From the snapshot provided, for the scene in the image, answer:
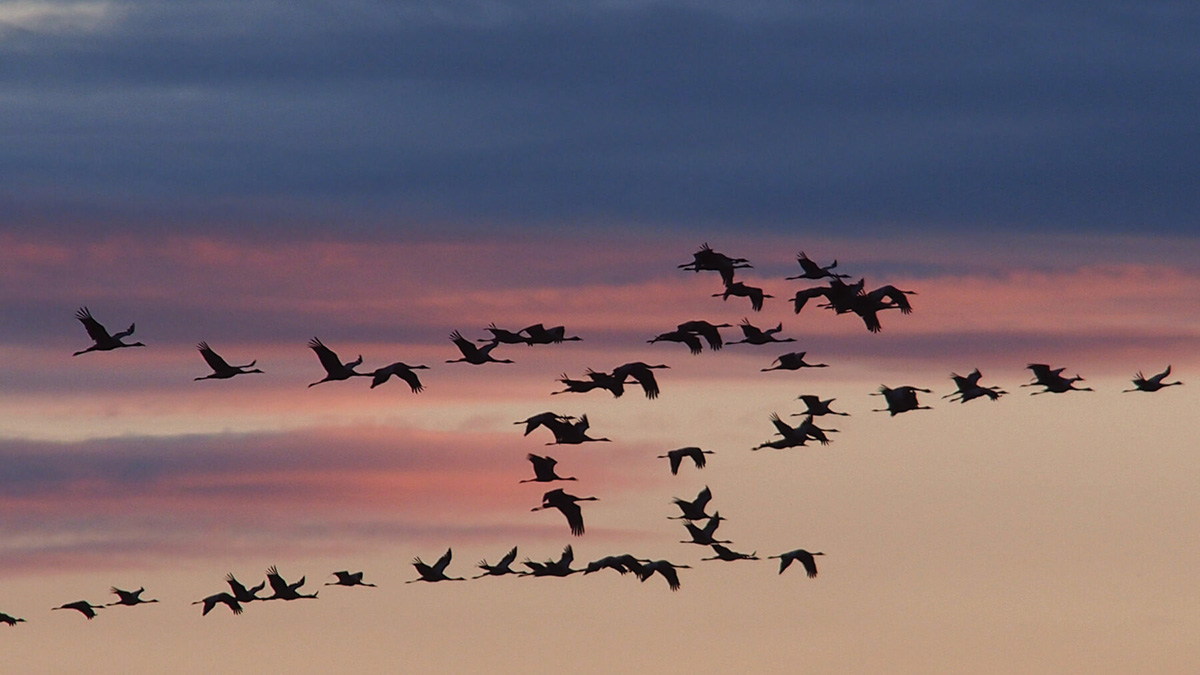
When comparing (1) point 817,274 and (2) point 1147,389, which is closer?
(1) point 817,274

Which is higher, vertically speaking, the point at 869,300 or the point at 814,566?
the point at 869,300

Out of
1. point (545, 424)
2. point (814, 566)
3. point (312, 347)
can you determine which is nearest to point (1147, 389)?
point (814, 566)

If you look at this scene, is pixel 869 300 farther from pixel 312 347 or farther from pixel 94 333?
pixel 94 333

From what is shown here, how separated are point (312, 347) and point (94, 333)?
21.9ft

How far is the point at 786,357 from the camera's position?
10219 centimetres

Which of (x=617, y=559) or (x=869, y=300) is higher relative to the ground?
(x=869, y=300)

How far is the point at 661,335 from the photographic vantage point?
330 ft

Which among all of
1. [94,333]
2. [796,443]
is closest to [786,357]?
[796,443]

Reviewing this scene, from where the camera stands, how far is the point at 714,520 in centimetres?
10788

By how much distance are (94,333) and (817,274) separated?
20.9 m

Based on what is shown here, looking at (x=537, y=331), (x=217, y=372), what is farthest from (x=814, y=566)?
(x=217, y=372)

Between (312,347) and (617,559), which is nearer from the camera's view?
(312,347)

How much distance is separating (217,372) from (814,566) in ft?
63.6

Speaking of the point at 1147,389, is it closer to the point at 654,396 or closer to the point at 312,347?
the point at 654,396
